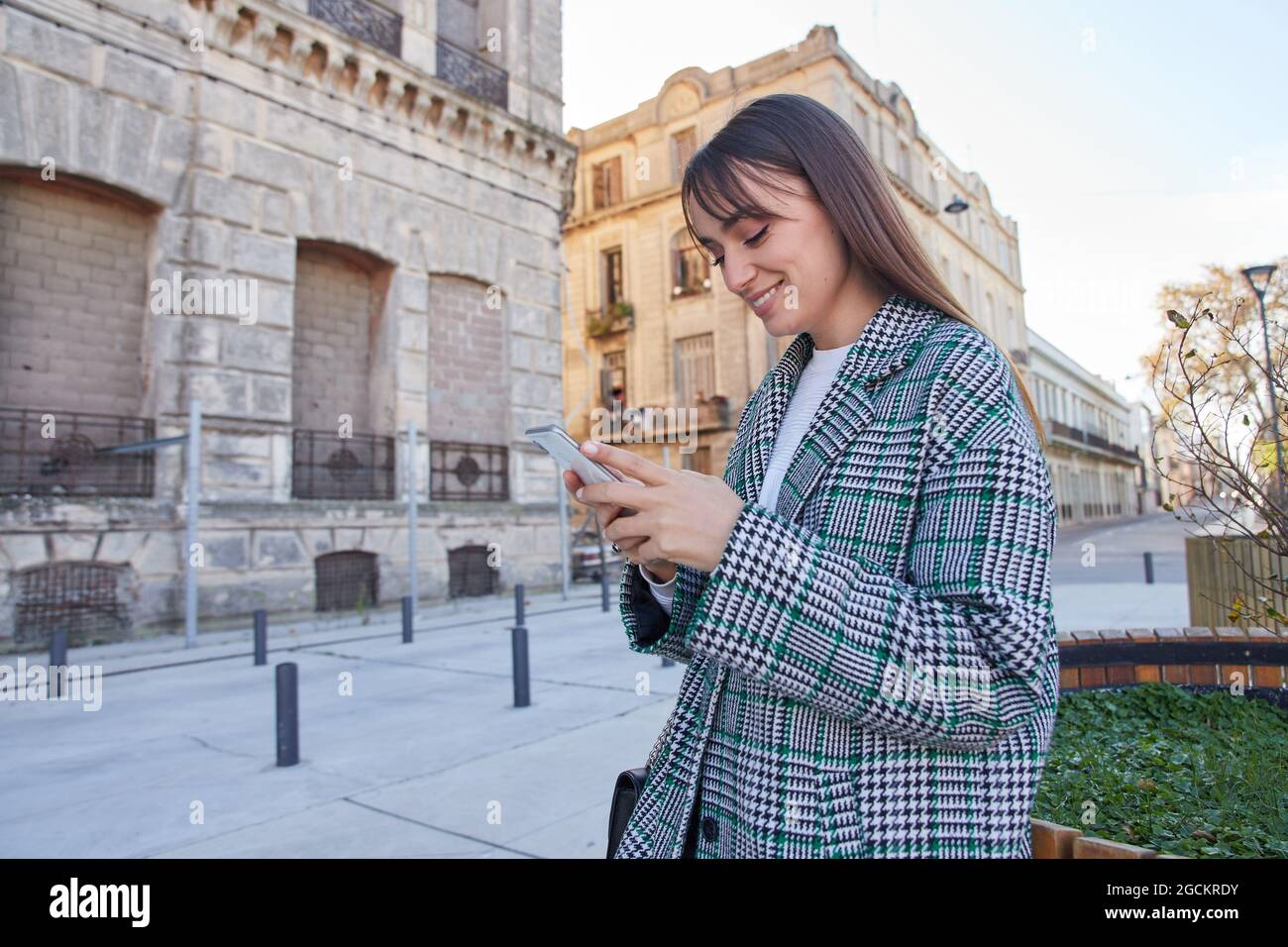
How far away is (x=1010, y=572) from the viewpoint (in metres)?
1.00

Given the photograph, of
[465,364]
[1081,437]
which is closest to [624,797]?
[465,364]

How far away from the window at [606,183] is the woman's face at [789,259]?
3048cm

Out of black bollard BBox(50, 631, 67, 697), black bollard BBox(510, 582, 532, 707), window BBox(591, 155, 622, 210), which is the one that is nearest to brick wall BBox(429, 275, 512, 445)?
black bollard BBox(50, 631, 67, 697)

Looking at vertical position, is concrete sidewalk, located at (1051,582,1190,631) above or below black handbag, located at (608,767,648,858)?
below

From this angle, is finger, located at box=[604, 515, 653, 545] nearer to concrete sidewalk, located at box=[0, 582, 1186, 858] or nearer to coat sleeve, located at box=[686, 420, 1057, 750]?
coat sleeve, located at box=[686, 420, 1057, 750]

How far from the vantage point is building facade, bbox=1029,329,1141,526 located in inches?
A: 1801

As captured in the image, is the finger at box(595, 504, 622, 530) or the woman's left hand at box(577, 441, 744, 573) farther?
the finger at box(595, 504, 622, 530)

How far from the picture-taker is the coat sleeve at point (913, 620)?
3.19ft

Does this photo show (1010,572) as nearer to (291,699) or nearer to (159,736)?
(291,699)

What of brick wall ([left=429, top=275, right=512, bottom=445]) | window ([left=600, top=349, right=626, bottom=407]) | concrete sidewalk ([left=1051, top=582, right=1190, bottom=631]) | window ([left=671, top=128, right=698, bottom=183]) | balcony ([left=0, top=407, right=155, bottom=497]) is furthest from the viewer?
window ([left=600, top=349, right=626, bottom=407])

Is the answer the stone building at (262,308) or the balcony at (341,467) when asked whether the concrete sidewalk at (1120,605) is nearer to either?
the stone building at (262,308)

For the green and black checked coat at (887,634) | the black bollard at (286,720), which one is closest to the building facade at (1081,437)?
the black bollard at (286,720)
